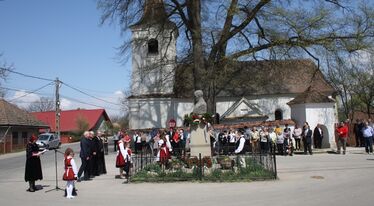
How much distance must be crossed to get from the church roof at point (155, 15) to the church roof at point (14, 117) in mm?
18918

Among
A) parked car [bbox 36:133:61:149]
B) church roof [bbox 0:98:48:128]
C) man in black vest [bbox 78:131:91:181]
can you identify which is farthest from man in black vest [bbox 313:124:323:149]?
church roof [bbox 0:98:48:128]

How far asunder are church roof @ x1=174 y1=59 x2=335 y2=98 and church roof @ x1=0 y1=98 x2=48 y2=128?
1672 cm

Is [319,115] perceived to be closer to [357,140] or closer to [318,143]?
[318,143]

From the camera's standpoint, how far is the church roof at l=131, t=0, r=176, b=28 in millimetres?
31422

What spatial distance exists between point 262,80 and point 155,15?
12847mm

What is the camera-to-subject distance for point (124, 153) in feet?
49.5

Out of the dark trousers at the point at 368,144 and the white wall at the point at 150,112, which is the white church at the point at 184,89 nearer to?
the white wall at the point at 150,112

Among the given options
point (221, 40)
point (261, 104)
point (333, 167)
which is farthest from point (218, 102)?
point (333, 167)

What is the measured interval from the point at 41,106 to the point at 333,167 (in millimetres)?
92656

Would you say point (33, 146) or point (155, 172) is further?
point (155, 172)

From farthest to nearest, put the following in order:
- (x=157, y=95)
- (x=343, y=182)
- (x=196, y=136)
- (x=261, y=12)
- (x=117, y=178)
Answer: (x=157, y=95) → (x=261, y=12) → (x=196, y=136) → (x=117, y=178) → (x=343, y=182)

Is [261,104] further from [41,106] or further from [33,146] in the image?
[41,106]

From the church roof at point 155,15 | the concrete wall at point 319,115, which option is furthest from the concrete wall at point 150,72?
the concrete wall at point 319,115

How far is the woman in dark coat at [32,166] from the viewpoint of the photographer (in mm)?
12703
